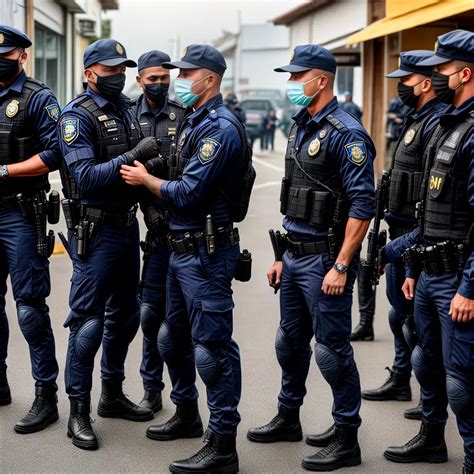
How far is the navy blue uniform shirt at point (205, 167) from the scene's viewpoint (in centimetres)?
469

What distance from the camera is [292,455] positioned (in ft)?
16.6

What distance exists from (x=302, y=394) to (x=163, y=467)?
3.07 ft

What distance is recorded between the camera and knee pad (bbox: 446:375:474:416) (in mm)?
4367

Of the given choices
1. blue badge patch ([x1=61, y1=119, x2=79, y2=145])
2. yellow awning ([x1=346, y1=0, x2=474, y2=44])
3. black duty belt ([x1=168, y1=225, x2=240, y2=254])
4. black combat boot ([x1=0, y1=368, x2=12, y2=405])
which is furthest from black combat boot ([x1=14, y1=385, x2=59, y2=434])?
yellow awning ([x1=346, y1=0, x2=474, y2=44])

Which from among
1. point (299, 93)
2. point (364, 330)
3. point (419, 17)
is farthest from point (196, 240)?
point (419, 17)

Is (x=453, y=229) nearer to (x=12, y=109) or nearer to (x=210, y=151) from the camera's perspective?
(x=210, y=151)

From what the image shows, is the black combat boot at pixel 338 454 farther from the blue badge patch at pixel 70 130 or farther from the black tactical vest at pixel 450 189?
the blue badge patch at pixel 70 130

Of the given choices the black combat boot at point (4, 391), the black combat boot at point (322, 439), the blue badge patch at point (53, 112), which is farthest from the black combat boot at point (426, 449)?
the blue badge patch at point (53, 112)

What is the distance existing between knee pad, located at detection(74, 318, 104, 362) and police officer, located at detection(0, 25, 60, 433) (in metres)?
0.40

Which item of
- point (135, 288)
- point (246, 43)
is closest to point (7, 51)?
point (135, 288)

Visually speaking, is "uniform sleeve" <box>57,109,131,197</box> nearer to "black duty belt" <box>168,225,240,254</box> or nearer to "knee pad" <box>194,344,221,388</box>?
"black duty belt" <box>168,225,240,254</box>

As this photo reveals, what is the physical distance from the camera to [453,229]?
4.43 meters

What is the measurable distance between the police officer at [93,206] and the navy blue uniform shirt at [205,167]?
0.34m

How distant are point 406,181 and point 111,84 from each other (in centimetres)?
187
